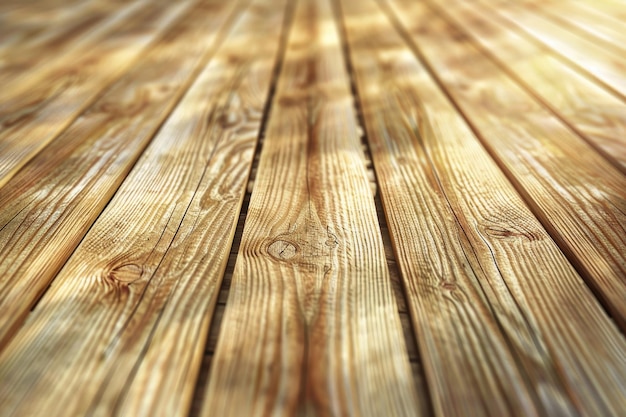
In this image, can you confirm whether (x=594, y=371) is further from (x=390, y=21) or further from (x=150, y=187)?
(x=390, y=21)

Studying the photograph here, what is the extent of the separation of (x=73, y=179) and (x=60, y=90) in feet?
1.76

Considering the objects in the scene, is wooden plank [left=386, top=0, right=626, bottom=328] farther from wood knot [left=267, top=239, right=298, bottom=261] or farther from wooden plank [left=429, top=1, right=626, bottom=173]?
wood knot [left=267, top=239, right=298, bottom=261]

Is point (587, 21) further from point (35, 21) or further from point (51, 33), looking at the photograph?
point (35, 21)

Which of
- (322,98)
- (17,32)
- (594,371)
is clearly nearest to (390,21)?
(322,98)

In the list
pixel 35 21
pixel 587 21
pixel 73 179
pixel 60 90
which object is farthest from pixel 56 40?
pixel 587 21

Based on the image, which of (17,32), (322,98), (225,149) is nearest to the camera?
(225,149)

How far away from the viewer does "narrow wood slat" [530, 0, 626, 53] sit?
170 centimetres

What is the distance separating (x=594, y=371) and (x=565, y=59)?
1.20 m

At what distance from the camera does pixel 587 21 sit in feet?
6.35

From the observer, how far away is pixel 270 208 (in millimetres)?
858

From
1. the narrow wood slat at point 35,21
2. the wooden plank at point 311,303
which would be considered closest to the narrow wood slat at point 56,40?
the narrow wood slat at point 35,21

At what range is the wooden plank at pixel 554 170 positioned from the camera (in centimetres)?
73

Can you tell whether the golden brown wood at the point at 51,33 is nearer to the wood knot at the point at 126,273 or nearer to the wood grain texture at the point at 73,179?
the wood grain texture at the point at 73,179

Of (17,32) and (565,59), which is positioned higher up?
(17,32)
